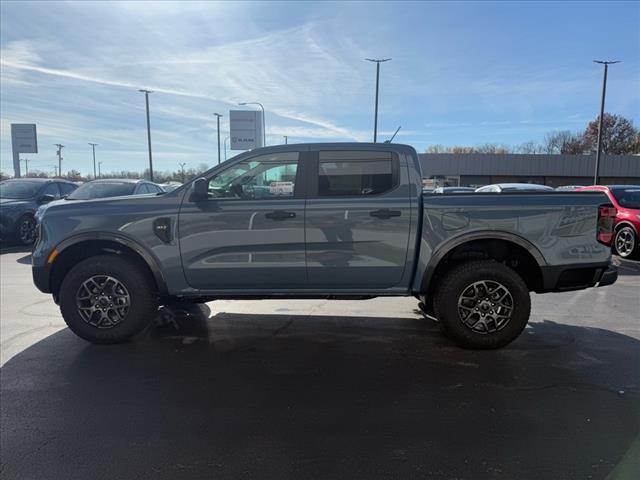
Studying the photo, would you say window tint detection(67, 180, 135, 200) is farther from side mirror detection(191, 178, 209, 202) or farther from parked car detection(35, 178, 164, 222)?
side mirror detection(191, 178, 209, 202)

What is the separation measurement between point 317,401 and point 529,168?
5490cm

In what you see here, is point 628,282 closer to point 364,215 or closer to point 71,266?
point 364,215

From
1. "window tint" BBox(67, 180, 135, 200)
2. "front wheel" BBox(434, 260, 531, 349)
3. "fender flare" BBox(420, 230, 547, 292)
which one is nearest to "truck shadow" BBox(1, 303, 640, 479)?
"front wheel" BBox(434, 260, 531, 349)

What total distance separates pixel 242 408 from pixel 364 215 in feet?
6.67

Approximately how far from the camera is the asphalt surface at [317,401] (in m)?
2.68

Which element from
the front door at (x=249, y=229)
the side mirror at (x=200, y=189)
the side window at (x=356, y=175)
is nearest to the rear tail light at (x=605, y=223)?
the side window at (x=356, y=175)

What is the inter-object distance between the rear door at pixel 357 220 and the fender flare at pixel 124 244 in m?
1.50

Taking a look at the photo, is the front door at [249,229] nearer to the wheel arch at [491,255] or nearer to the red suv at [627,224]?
the wheel arch at [491,255]

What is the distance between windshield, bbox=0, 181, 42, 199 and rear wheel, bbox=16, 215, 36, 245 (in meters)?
0.68

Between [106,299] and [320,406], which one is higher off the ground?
[106,299]

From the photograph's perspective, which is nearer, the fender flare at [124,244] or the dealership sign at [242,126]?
the fender flare at [124,244]

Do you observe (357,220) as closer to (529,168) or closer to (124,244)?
(124,244)

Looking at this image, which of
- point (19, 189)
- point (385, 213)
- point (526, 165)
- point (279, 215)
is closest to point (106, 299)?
point (279, 215)

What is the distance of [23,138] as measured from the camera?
135 feet
